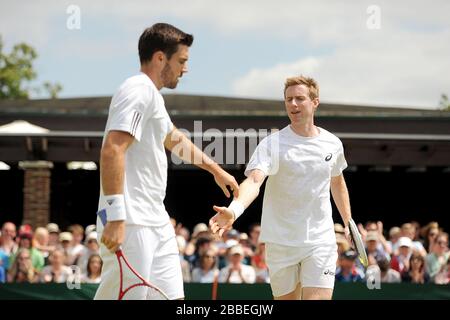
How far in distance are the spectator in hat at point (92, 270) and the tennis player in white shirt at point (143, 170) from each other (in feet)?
26.1

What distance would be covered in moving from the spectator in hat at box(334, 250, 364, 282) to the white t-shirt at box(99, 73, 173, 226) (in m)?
8.19

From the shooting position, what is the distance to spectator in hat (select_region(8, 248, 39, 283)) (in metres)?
14.5

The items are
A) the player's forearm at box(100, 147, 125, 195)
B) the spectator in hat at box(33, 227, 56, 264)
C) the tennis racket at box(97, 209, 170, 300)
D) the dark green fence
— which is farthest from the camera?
the spectator in hat at box(33, 227, 56, 264)

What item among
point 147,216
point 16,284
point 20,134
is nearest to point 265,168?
point 147,216

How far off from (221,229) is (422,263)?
840cm

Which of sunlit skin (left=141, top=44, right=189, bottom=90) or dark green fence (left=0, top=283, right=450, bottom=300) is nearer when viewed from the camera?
sunlit skin (left=141, top=44, right=189, bottom=90)

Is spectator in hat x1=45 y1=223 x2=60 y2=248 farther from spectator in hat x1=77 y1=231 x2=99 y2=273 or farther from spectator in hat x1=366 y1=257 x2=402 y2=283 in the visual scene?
spectator in hat x1=366 y1=257 x2=402 y2=283

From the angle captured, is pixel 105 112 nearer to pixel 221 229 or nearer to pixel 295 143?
pixel 295 143

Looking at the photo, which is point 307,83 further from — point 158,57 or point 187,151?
point 158,57

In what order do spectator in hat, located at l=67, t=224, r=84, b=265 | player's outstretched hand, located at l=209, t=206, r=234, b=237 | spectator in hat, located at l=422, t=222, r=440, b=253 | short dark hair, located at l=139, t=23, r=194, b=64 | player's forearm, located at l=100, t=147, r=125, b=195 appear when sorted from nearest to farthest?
player's forearm, located at l=100, t=147, r=125, b=195, short dark hair, located at l=139, t=23, r=194, b=64, player's outstretched hand, located at l=209, t=206, r=234, b=237, spectator in hat, located at l=67, t=224, r=84, b=265, spectator in hat, located at l=422, t=222, r=440, b=253

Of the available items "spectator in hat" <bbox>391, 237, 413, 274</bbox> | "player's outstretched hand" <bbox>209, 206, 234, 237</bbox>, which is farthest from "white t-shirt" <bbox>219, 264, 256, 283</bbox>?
"player's outstretched hand" <bbox>209, 206, 234, 237</bbox>

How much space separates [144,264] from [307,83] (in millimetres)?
2796

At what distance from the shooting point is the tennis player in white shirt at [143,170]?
5.58 m

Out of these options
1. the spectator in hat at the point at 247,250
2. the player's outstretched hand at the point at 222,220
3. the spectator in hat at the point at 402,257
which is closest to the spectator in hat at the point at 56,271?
A: the spectator in hat at the point at 247,250
